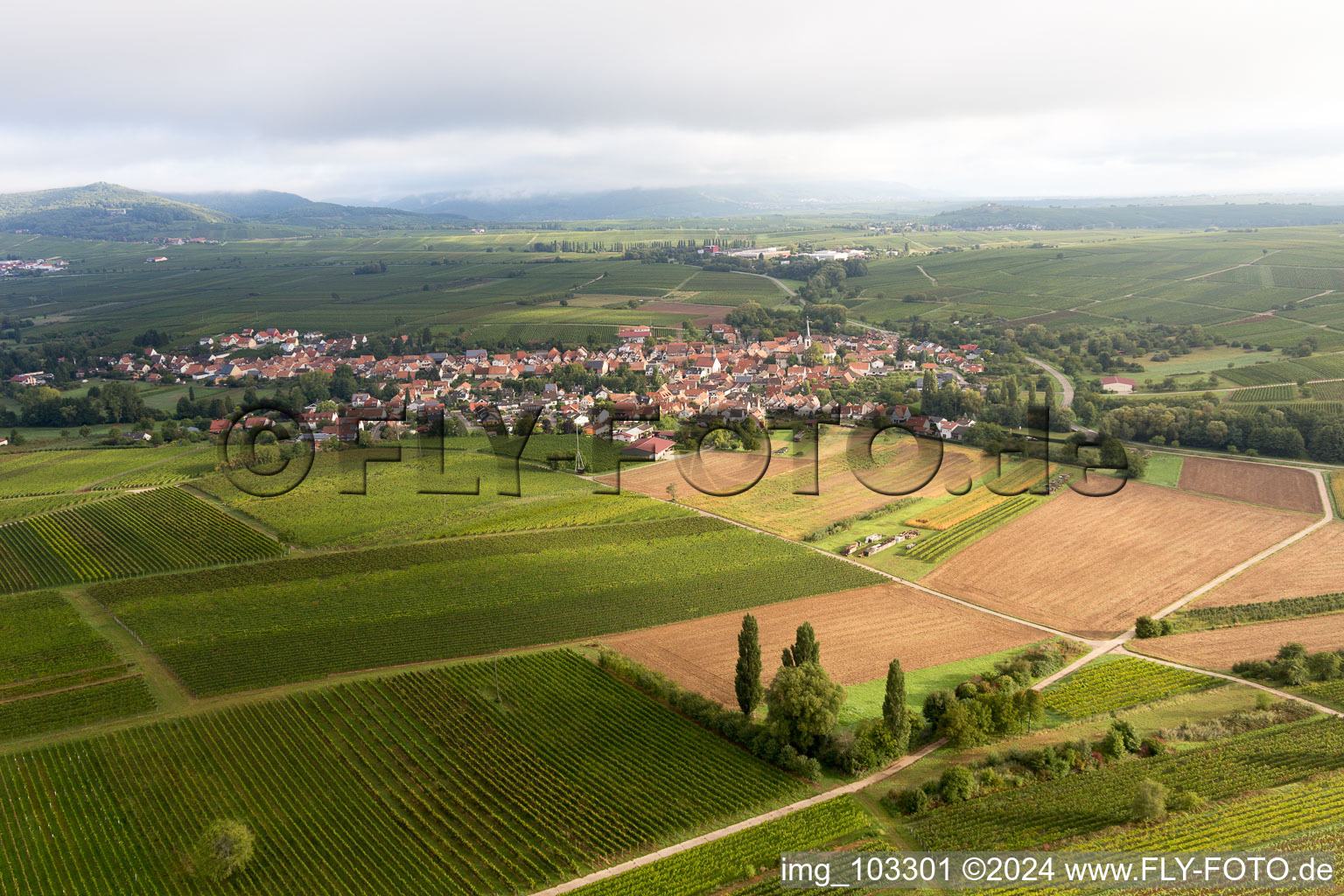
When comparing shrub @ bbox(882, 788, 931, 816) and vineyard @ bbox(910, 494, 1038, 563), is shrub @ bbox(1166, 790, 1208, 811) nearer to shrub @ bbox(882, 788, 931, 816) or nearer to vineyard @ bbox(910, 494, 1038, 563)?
shrub @ bbox(882, 788, 931, 816)

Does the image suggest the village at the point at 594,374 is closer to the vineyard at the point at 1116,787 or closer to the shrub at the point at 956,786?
the vineyard at the point at 1116,787

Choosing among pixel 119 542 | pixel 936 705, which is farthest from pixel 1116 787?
pixel 119 542

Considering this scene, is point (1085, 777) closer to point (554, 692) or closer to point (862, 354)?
point (554, 692)

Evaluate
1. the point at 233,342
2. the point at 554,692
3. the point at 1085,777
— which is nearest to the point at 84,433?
the point at 233,342

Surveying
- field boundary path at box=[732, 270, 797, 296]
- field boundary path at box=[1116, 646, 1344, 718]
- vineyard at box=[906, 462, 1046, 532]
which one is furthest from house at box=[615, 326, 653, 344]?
field boundary path at box=[1116, 646, 1344, 718]

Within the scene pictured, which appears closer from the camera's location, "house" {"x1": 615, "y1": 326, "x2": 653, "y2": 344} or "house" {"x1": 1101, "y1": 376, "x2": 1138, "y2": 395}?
"house" {"x1": 1101, "y1": 376, "x2": 1138, "y2": 395}
